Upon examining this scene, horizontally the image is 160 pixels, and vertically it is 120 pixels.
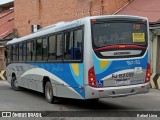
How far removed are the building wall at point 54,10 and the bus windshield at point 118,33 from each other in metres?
16.2

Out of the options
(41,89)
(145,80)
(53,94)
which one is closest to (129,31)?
(145,80)

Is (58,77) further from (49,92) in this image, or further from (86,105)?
(86,105)

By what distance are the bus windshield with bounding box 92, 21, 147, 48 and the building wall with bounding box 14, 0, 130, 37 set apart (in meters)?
16.2

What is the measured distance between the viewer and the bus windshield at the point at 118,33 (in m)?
11.7

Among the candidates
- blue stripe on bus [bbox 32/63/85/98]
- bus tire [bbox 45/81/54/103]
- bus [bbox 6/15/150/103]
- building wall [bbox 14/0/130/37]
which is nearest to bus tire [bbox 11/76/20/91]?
bus tire [bbox 45/81/54/103]

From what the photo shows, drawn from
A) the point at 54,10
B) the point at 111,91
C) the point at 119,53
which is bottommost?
the point at 111,91

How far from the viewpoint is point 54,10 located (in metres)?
34.3

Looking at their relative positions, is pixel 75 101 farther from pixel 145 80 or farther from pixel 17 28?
pixel 17 28

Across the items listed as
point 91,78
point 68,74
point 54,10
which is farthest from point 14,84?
point 54,10

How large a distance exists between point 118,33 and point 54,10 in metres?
22.9

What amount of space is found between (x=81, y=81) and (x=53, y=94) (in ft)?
8.39

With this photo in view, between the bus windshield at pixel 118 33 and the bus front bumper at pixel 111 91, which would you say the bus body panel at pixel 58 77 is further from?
the bus windshield at pixel 118 33

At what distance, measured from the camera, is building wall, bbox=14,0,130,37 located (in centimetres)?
2880

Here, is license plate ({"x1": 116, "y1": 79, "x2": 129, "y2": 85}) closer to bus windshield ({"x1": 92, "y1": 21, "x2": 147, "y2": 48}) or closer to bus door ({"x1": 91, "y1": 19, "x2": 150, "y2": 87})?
bus door ({"x1": 91, "y1": 19, "x2": 150, "y2": 87})
